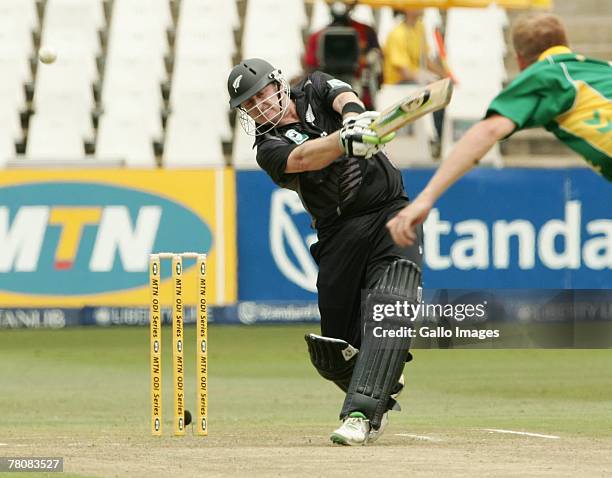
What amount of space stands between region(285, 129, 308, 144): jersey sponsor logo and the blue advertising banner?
22.1 feet

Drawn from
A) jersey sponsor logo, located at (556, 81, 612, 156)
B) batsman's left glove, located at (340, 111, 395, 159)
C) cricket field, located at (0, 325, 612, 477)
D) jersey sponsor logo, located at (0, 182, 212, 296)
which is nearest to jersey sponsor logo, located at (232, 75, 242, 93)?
batsman's left glove, located at (340, 111, 395, 159)

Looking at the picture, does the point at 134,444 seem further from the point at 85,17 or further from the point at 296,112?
the point at 85,17

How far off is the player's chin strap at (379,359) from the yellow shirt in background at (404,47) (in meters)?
8.96

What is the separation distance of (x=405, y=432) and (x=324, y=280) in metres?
1.08

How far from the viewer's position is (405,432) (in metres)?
7.95

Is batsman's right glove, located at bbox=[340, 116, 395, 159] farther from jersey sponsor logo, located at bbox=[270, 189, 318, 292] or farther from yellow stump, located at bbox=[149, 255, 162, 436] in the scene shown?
jersey sponsor logo, located at bbox=[270, 189, 318, 292]

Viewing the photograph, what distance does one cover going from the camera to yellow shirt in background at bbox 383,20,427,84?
1578 centimetres

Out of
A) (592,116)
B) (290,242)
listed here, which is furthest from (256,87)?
(290,242)

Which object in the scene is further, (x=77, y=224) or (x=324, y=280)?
(x=77, y=224)

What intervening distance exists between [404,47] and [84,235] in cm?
411

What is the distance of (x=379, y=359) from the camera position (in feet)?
22.9

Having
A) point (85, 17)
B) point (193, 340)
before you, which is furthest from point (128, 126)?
point (193, 340)

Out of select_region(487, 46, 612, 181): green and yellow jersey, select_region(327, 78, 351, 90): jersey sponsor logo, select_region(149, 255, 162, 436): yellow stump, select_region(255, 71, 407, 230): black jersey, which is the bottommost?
select_region(149, 255, 162, 436): yellow stump

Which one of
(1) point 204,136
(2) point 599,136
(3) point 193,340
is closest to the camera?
(2) point 599,136
